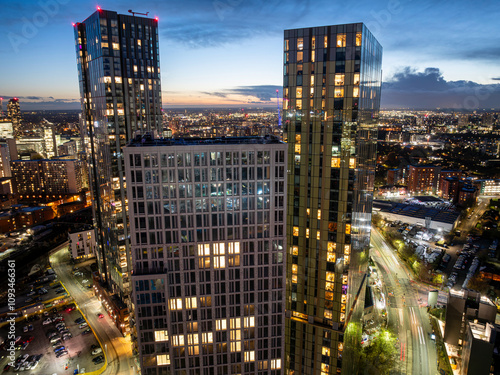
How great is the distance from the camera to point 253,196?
40094mm

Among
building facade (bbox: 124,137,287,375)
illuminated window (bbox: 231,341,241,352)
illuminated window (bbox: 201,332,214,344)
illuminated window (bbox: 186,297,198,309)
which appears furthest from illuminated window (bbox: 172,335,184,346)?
illuminated window (bbox: 231,341,241,352)

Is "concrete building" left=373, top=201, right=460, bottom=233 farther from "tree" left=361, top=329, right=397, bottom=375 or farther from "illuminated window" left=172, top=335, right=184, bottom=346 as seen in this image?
"illuminated window" left=172, top=335, right=184, bottom=346

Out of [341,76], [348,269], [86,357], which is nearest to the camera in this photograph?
[341,76]

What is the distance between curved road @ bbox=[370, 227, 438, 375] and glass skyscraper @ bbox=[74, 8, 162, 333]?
220 ft

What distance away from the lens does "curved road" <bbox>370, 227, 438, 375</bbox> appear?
226 ft

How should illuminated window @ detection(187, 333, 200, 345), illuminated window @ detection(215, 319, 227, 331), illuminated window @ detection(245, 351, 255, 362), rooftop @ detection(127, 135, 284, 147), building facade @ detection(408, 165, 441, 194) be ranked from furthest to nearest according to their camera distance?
building facade @ detection(408, 165, 441, 194) < illuminated window @ detection(245, 351, 255, 362) < illuminated window @ detection(215, 319, 227, 331) < illuminated window @ detection(187, 333, 200, 345) < rooftop @ detection(127, 135, 284, 147)

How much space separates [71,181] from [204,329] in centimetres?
17989

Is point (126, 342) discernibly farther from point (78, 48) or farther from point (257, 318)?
point (78, 48)

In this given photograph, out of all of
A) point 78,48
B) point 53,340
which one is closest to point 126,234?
point 53,340

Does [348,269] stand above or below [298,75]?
below

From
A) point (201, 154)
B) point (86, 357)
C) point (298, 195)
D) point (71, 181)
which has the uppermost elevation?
point (201, 154)

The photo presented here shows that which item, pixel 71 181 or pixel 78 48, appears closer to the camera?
pixel 78 48

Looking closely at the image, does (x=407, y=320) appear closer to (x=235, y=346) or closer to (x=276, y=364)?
(x=276, y=364)

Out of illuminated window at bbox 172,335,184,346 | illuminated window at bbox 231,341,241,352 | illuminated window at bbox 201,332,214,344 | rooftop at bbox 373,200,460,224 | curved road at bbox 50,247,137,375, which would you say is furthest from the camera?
rooftop at bbox 373,200,460,224
